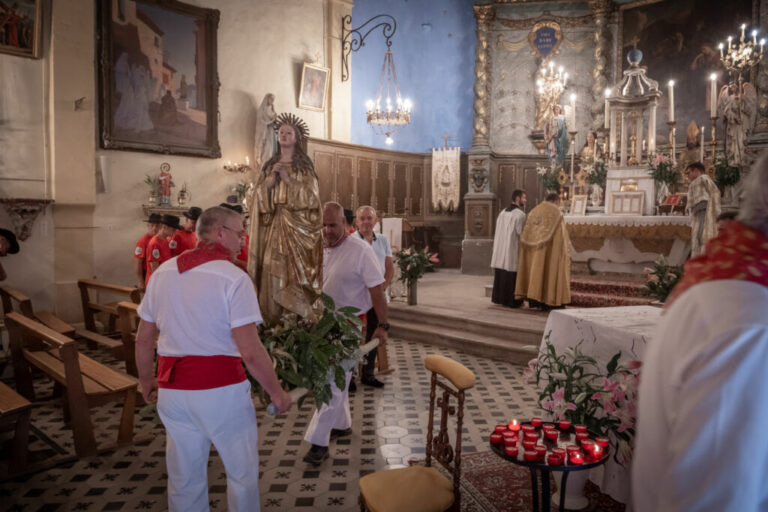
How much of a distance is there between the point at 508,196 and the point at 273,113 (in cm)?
712

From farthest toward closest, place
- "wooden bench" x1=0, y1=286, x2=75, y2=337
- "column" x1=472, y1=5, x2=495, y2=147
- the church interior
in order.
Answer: "column" x1=472, y1=5, x2=495, y2=147, "wooden bench" x1=0, y1=286, x2=75, y2=337, the church interior

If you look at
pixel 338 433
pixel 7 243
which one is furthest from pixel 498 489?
pixel 7 243

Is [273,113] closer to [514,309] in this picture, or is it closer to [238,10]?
[238,10]

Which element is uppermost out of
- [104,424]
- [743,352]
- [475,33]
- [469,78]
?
[475,33]

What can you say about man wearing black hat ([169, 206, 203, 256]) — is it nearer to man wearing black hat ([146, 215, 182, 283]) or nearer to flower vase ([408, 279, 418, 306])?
man wearing black hat ([146, 215, 182, 283])

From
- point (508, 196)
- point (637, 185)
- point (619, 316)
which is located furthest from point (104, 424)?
point (508, 196)

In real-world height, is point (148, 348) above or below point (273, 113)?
below

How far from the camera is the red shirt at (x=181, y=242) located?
6.83 meters

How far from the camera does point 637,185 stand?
30.5 ft

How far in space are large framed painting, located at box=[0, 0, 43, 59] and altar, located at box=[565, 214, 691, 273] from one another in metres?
8.57

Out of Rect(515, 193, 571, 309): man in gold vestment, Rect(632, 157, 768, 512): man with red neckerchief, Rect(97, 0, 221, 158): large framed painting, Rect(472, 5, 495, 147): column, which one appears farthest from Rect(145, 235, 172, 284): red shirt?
Rect(472, 5, 495, 147): column

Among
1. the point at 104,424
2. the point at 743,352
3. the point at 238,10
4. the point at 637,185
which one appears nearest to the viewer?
the point at 743,352

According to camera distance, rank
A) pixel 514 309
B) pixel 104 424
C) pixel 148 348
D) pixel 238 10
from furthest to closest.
→ pixel 238 10 < pixel 514 309 < pixel 104 424 < pixel 148 348

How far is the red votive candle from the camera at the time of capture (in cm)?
224
